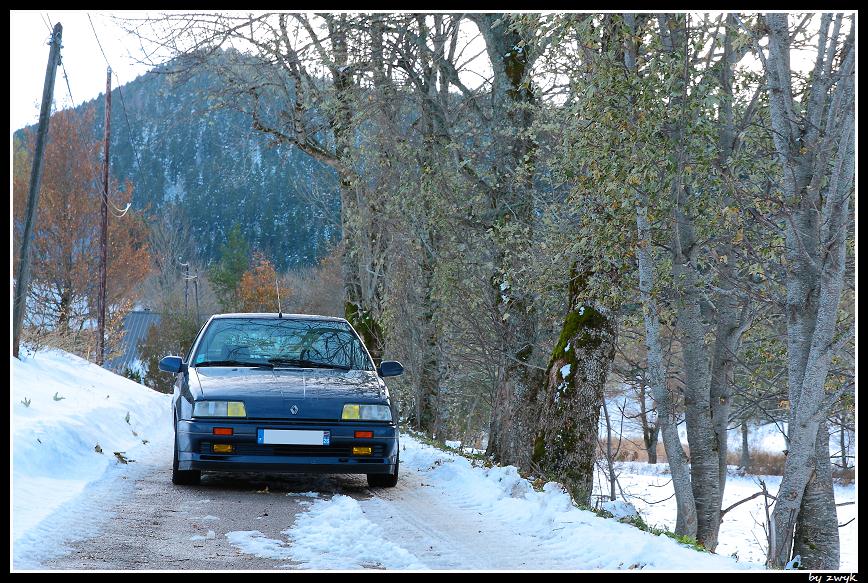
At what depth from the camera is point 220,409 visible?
7898mm

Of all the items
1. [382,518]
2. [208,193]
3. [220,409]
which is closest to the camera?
[382,518]

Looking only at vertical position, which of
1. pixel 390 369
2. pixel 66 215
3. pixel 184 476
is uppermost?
pixel 66 215

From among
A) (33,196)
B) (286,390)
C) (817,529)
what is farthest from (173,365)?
(33,196)

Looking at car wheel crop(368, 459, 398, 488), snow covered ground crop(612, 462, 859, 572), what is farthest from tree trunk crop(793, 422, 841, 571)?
car wheel crop(368, 459, 398, 488)

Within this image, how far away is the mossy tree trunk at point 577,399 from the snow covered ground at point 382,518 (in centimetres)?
91

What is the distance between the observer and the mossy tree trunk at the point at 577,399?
10.4 meters

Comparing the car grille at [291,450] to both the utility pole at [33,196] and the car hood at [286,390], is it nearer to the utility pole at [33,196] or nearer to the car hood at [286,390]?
the car hood at [286,390]

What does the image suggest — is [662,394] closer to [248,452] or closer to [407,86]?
[248,452]

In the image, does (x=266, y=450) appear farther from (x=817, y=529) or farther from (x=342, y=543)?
(x=817, y=529)

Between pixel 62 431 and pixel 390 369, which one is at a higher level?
pixel 390 369

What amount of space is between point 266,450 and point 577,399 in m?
4.04

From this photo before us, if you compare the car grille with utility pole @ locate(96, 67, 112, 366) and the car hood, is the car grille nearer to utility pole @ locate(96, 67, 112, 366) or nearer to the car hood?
the car hood

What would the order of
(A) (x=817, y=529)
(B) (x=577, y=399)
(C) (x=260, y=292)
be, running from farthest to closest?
(C) (x=260, y=292) → (B) (x=577, y=399) → (A) (x=817, y=529)
